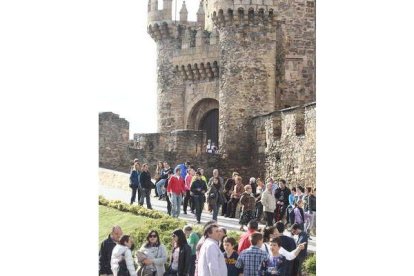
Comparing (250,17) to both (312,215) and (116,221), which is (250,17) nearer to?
(116,221)

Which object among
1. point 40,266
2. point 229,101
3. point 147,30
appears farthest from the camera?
point 147,30

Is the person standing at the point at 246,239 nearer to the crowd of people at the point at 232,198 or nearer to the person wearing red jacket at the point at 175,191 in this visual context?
the crowd of people at the point at 232,198

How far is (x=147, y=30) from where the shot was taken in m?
36.6

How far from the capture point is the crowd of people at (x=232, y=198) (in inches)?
838

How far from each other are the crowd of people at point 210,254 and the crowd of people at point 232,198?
1.97 meters

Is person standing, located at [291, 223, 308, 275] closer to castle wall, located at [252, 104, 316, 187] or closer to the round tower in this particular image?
castle wall, located at [252, 104, 316, 187]

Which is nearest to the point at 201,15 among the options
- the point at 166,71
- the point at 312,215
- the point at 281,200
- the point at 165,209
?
the point at 166,71

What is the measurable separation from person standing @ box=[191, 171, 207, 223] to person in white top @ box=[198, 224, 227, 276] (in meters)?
4.89

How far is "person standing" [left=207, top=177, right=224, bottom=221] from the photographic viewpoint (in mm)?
22898

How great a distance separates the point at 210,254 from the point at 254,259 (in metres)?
0.62
